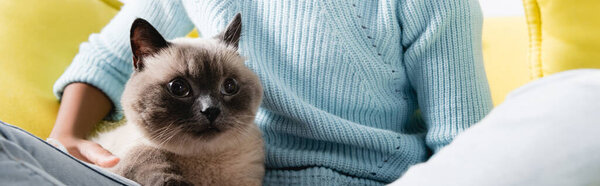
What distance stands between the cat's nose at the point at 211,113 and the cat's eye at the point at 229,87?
6 cm

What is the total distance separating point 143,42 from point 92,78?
1.23ft

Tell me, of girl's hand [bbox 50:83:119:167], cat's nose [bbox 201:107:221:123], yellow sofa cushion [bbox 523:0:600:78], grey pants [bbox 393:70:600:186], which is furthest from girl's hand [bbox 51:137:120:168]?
yellow sofa cushion [bbox 523:0:600:78]

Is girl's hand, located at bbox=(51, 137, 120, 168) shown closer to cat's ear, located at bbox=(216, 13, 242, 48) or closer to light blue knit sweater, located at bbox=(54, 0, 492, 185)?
light blue knit sweater, located at bbox=(54, 0, 492, 185)

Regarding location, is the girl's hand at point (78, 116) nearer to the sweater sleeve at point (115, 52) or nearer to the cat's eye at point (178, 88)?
the sweater sleeve at point (115, 52)

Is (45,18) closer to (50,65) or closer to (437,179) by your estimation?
(50,65)

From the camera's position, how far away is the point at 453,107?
36.6 inches

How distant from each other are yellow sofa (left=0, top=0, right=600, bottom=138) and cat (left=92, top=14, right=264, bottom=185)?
44cm

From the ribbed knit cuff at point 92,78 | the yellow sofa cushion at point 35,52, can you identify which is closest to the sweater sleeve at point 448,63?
the ribbed knit cuff at point 92,78

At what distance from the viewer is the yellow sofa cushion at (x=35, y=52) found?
3.46 feet

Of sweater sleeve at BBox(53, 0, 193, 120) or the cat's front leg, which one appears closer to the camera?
the cat's front leg

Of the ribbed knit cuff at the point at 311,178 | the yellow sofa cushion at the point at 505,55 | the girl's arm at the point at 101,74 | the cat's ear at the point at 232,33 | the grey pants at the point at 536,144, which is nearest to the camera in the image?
the grey pants at the point at 536,144

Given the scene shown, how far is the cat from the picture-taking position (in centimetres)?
67

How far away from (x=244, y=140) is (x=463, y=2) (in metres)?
0.54

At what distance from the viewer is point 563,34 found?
3.49 feet
